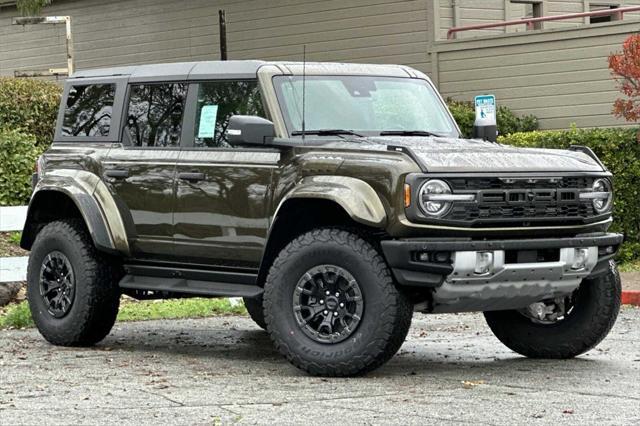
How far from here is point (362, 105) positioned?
9.89 m

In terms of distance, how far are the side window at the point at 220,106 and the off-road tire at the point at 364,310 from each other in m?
1.24

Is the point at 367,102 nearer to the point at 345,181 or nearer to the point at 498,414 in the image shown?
the point at 345,181

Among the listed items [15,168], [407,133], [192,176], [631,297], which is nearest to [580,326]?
[407,133]

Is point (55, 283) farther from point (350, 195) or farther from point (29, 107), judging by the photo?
point (29, 107)

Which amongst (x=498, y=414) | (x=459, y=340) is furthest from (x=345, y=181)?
(x=459, y=340)

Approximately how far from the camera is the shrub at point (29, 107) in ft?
61.3

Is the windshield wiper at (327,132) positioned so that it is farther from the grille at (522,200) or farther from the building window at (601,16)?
the building window at (601,16)

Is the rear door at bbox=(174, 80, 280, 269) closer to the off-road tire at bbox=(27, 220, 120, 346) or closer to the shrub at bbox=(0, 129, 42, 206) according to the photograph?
the off-road tire at bbox=(27, 220, 120, 346)

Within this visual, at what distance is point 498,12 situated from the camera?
25.4 m

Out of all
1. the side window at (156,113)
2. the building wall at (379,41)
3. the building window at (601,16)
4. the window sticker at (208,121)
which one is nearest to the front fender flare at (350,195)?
the window sticker at (208,121)

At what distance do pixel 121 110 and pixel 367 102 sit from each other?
1.96m

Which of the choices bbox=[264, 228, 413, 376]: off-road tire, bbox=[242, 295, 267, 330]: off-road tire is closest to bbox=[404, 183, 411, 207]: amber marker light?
bbox=[264, 228, 413, 376]: off-road tire

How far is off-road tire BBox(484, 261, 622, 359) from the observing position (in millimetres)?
9602

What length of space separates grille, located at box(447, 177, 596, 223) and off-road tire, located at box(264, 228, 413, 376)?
1.90 ft
